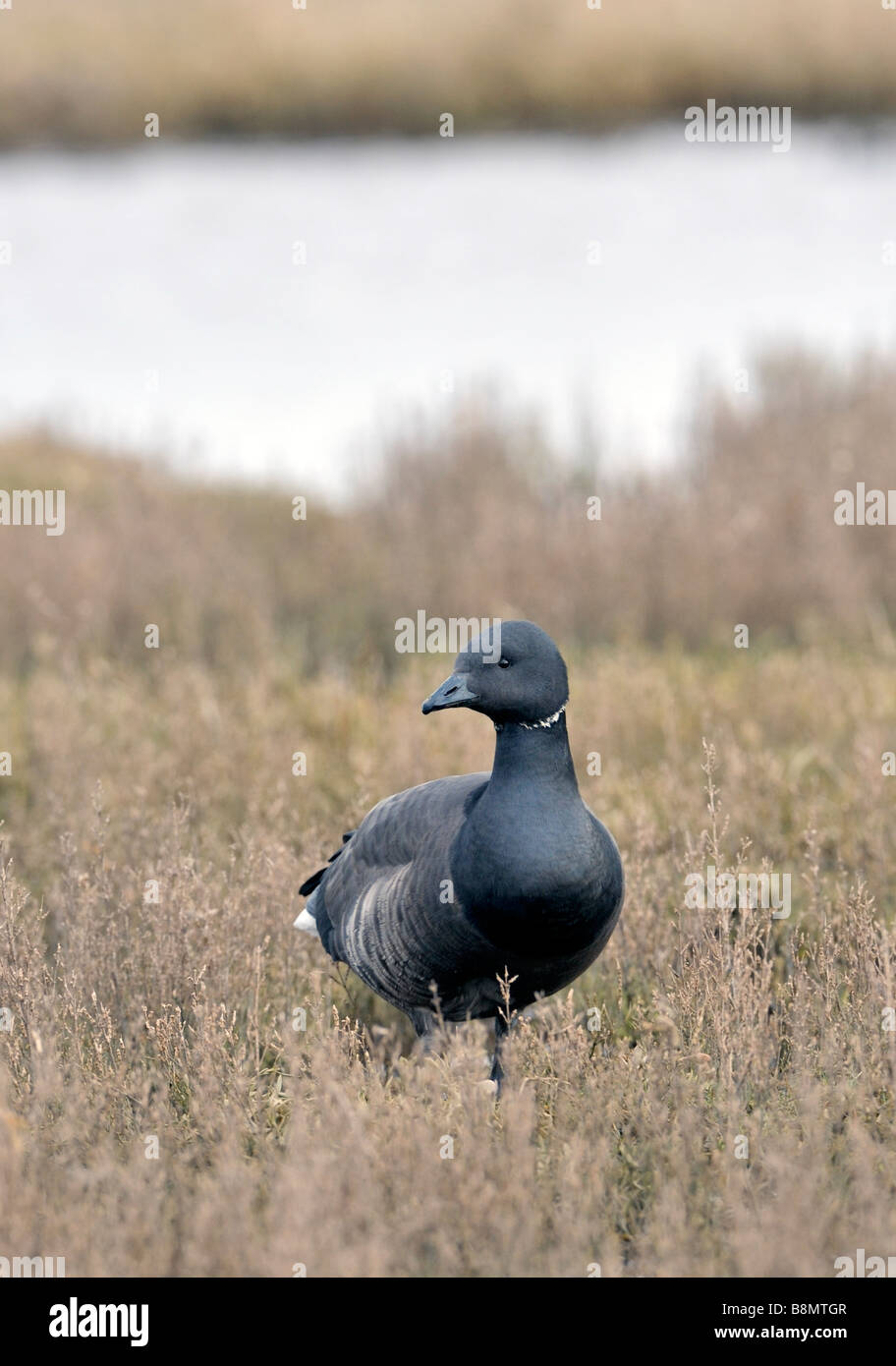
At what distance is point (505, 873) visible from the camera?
3982mm

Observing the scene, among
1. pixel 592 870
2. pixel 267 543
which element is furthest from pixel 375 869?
pixel 267 543

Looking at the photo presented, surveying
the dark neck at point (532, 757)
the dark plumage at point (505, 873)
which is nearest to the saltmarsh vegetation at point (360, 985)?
the dark plumage at point (505, 873)

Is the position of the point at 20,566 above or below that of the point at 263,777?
above

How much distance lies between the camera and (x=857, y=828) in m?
6.07

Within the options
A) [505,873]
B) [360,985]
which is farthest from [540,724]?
[360,985]

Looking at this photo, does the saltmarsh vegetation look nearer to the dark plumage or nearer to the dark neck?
the dark plumage

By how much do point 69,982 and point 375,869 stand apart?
1177 millimetres

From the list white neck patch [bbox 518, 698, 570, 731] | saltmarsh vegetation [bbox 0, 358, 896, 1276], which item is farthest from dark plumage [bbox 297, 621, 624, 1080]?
saltmarsh vegetation [bbox 0, 358, 896, 1276]

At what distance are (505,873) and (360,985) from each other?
1.75 meters

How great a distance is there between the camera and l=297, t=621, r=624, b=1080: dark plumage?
13.1 ft

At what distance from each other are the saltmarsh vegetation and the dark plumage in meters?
0.27

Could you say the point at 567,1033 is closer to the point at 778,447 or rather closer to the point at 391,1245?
the point at 391,1245

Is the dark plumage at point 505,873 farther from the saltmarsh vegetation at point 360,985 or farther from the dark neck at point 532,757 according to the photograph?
the saltmarsh vegetation at point 360,985

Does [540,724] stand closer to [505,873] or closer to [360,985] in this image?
[505,873]
